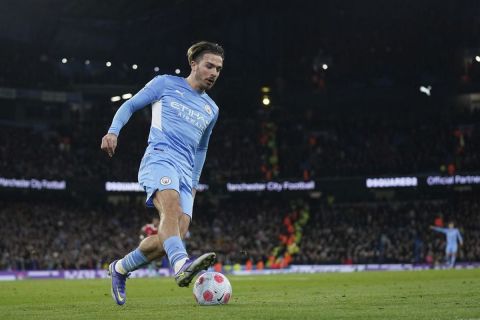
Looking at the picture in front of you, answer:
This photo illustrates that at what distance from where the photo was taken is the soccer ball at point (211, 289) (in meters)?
8.45

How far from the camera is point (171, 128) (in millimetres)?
8602

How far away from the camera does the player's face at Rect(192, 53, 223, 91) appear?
28.8 feet

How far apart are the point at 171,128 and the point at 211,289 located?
173 centimetres

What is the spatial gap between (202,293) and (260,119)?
4345 centimetres

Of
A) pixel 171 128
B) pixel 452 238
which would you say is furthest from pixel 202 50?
pixel 452 238

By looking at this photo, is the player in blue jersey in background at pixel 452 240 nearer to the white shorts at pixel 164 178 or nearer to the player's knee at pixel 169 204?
the white shorts at pixel 164 178

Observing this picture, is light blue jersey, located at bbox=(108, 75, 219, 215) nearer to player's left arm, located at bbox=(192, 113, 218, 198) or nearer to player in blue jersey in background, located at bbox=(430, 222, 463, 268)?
player's left arm, located at bbox=(192, 113, 218, 198)

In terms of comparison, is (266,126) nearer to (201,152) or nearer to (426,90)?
(426,90)

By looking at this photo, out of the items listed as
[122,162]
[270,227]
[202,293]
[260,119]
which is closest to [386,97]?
[260,119]

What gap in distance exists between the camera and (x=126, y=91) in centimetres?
5362

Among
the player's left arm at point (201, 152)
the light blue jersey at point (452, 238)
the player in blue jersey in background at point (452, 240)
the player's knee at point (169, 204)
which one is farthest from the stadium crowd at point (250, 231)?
the player's knee at point (169, 204)

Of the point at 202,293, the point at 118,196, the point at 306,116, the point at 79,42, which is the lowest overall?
the point at 202,293

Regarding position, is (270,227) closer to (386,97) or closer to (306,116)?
(306,116)

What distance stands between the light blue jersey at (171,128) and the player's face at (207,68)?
0.52 feet
